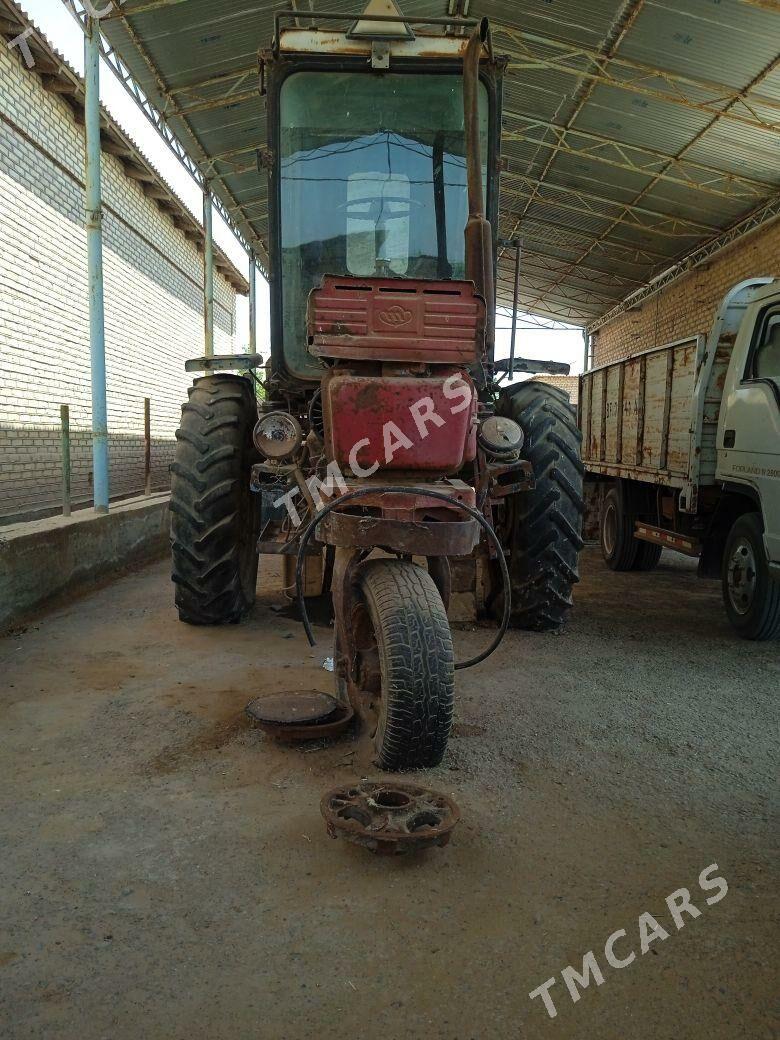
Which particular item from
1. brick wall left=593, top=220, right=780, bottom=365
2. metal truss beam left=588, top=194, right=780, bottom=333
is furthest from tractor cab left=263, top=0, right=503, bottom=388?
metal truss beam left=588, top=194, right=780, bottom=333

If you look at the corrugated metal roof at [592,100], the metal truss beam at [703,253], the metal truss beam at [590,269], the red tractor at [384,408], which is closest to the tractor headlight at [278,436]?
the red tractor at [384,408]

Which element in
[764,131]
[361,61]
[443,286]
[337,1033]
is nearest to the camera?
[337,1033]

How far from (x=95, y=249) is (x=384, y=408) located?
5597 mm

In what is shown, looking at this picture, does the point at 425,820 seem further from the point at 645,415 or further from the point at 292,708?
the point at 645,415

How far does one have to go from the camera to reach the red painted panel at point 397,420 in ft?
11.0

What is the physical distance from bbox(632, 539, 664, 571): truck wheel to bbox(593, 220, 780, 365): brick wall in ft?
16.5

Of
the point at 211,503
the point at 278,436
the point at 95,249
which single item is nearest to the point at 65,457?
the point at 95,249

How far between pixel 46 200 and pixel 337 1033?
9949 mm

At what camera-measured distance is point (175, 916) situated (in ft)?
7.30

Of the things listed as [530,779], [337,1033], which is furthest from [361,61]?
[337,1033]

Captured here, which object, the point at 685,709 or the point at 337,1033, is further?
the point at 685,709

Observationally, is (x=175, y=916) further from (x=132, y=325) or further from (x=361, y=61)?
(x=132, y=325)

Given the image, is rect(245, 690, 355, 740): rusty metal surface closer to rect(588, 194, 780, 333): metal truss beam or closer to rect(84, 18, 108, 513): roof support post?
rect(84, 18, 108, 513): roof support post

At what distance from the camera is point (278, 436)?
457cm
